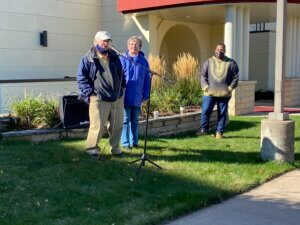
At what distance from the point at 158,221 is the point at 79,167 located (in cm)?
194

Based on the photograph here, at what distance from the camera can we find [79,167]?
21.2ft

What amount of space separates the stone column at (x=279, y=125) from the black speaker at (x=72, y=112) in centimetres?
309

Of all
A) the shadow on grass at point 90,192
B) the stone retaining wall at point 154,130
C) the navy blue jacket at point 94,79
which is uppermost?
the navy blue jacket at point 94,79

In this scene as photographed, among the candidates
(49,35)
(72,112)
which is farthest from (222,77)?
(49,35)

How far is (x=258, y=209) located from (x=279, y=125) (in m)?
2.19

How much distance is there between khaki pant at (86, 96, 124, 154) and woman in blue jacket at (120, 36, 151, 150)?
1.63 feet

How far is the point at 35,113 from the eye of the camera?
8828 millimetres

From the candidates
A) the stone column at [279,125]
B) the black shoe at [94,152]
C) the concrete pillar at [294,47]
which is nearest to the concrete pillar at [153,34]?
the concrete pillar at [294,47]

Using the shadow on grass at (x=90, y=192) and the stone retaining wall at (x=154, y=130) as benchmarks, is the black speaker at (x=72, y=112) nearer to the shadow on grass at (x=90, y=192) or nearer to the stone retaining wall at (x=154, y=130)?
the stone retaining wall at (x=154, y=130)

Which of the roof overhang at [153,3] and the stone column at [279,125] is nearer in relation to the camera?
the stone column at [279,125]

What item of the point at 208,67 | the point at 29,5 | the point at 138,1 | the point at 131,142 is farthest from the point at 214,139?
the point at 29,5

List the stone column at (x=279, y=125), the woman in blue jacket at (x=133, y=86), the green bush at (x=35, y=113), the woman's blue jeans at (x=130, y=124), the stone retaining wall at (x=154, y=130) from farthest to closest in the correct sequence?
the green bush at (x=35, y=113), the stone retaining wall at (x=154, y=130), the woman's blue jeans at (x=130, y=124), the woman in blue jacket at (x=133, y=86), the stone column at (x=279, y=125)

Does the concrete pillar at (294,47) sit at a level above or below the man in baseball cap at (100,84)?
above

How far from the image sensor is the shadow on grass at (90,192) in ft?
15.9
